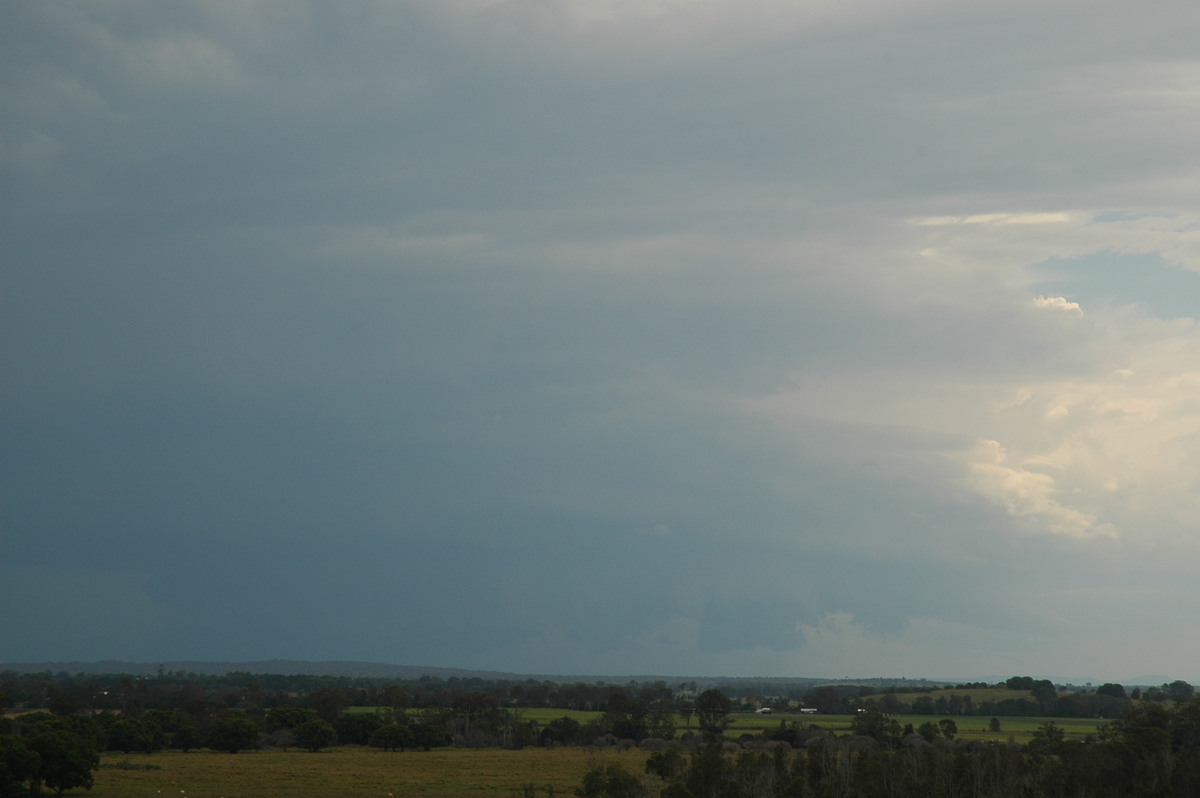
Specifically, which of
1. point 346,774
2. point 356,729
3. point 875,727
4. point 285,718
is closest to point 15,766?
point 346,774

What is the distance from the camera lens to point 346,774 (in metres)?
115

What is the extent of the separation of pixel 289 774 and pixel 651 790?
49680mm

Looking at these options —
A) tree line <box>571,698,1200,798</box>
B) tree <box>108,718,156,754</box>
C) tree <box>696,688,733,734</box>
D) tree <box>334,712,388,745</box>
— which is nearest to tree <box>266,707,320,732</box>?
tree <box>334,712,388,745</box>

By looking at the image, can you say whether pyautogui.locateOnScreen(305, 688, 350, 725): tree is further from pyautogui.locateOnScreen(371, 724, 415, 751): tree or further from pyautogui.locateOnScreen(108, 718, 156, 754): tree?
pyautogui.locateOnScreen(108, 718, 156, 754): tree

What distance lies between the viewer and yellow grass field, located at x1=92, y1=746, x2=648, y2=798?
9744 cm

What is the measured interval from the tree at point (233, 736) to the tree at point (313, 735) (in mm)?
6780

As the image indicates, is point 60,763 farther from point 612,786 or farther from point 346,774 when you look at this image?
point 612,786

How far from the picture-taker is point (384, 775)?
379 feet

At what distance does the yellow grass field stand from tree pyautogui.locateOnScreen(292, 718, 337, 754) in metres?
2.17

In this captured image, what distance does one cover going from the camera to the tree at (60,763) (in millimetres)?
91938

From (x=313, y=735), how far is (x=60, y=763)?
64217 mm

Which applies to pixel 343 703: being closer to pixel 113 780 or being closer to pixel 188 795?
pixel 113 780

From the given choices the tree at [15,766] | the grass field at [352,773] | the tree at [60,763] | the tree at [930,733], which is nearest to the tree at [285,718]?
the grass field at [352,773]

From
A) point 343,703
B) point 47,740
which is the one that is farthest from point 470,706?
point 47,740
